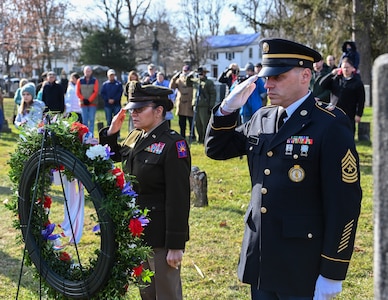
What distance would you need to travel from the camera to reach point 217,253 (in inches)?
233

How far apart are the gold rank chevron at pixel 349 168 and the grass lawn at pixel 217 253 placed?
1770 mm

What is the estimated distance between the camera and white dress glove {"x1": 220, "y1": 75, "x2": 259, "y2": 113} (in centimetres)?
290

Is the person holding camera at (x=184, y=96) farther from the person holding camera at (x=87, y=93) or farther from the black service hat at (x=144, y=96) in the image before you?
the black service hat at (x=144, y=96)

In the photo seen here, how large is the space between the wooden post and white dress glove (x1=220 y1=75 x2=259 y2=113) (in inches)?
186

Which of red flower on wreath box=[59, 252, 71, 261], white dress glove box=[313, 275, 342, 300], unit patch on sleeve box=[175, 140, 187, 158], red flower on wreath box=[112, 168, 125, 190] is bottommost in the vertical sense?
red flower on wreath box=[59, 252, 71, 261]

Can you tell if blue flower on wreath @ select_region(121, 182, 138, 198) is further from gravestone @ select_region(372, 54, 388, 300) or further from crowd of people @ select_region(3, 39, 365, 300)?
gravestone @ select_region(372, 54, 388, 300)

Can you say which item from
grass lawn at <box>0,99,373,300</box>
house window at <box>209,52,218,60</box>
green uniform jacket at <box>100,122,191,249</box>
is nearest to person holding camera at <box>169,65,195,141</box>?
grass lawn at <box>0,99,373,300</box>

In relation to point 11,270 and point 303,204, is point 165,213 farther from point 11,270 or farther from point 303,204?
point 11,270

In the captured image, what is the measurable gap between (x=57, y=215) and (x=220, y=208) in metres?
2.23

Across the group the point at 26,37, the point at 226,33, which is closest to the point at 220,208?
the point at 26,37

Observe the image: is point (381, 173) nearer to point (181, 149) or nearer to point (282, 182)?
point (282, 182)

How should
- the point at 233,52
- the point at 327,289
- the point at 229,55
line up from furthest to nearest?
the point at 229,55, the point at 233,52, the point at 327,289

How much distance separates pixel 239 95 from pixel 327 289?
3.51ft

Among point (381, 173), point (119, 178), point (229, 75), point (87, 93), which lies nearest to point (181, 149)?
point (119, 178)
